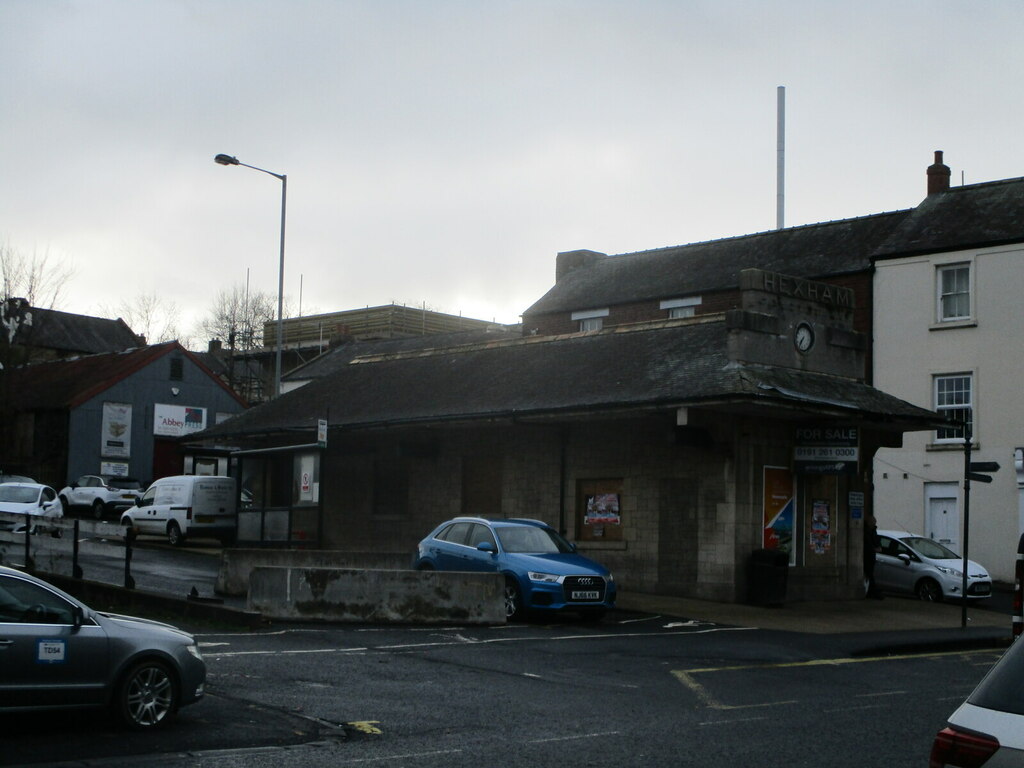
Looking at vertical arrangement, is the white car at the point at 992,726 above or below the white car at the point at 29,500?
above

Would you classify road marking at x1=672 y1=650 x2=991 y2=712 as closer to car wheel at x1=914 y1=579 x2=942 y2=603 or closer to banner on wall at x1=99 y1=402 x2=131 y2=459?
car wheel at x1=914 y1=579 x2=942 y2=603

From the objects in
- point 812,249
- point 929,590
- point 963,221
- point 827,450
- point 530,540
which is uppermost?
point 963,221

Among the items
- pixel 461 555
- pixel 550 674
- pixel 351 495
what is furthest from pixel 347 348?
pixel 550 674

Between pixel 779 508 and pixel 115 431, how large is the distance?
37.2 meters

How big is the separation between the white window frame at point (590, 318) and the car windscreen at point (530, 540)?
22457 millimetres

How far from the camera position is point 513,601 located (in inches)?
774

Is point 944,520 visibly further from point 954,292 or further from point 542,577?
point 542,577

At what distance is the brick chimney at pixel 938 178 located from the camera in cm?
4031

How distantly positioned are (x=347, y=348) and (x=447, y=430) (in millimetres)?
34922

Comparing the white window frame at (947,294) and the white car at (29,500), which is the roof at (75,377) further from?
the white window frame at (947,294)

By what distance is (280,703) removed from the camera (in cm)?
1145

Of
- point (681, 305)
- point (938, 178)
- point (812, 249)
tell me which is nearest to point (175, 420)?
point (681, 305)

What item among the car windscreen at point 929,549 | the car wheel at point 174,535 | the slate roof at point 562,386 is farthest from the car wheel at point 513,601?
the car wheel at point 174,535

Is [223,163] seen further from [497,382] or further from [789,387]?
[789,387]
